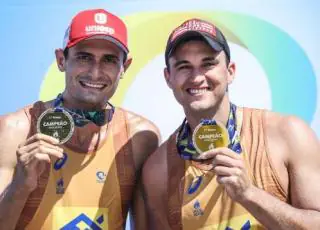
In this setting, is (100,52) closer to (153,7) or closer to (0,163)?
(0,163)

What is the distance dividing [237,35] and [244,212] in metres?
2.15

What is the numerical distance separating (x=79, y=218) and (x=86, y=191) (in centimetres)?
17

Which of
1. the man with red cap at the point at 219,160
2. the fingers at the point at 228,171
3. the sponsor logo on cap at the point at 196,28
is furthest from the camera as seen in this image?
the sponsor logo on cap at the point at 196,28

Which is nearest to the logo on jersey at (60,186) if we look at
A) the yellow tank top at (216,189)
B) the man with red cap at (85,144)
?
the man with red cap at (85,144)

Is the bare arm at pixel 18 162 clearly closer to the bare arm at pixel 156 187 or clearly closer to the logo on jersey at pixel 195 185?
the bare arm at pixel 156 187

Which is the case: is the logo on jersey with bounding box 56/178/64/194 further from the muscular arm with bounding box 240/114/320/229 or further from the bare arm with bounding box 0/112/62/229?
the muscular arm with bounding box 240/114/320/229

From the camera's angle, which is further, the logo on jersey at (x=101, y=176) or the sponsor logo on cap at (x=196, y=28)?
the logo on jersey at (x=101, y=176)

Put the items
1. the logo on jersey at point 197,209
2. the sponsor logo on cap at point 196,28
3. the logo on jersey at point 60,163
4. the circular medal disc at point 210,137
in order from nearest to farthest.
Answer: the circular medal disc at point 210,137, the logo on jersey at point 197,209, the sponsor logo on cap at point 196,28, the logo on jersey at point 60,163

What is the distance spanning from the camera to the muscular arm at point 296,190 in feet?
7.22

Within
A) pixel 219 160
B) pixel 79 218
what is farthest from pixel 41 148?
pixel 219 160

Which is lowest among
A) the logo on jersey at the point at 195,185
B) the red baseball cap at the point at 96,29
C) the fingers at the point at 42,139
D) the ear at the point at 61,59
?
the logo on jersey at the point at 195,185

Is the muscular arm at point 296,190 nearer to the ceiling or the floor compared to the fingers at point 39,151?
nearer to the floor

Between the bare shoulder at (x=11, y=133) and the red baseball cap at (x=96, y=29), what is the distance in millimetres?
558

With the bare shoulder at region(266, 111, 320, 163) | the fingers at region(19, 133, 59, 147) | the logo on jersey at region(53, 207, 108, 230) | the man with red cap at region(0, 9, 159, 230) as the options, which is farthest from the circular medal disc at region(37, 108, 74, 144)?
the bare shoulder at region(266, 111, 320, 163)
